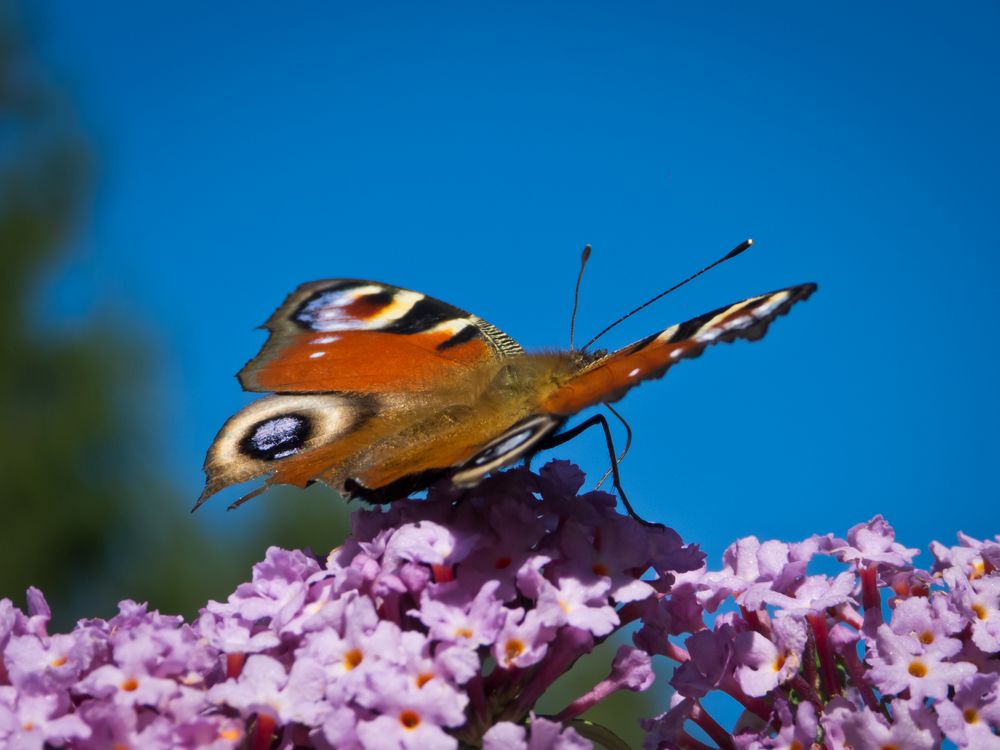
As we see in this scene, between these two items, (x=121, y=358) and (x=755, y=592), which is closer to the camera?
(x=755, y=592)

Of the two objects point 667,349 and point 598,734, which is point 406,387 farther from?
point 598,734

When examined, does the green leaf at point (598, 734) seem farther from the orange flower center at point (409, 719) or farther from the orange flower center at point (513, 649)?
the orange flower center at point (409, 719)

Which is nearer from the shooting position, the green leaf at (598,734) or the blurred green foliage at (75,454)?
the green leaf at (598,734)

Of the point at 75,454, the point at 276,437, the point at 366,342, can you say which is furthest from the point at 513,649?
the point at 75,454

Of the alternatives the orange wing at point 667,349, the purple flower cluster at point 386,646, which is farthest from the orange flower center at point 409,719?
the orange wing at point 667,349

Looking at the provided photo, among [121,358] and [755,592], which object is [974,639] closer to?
[755,592]

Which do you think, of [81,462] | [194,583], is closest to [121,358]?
[81,462]
